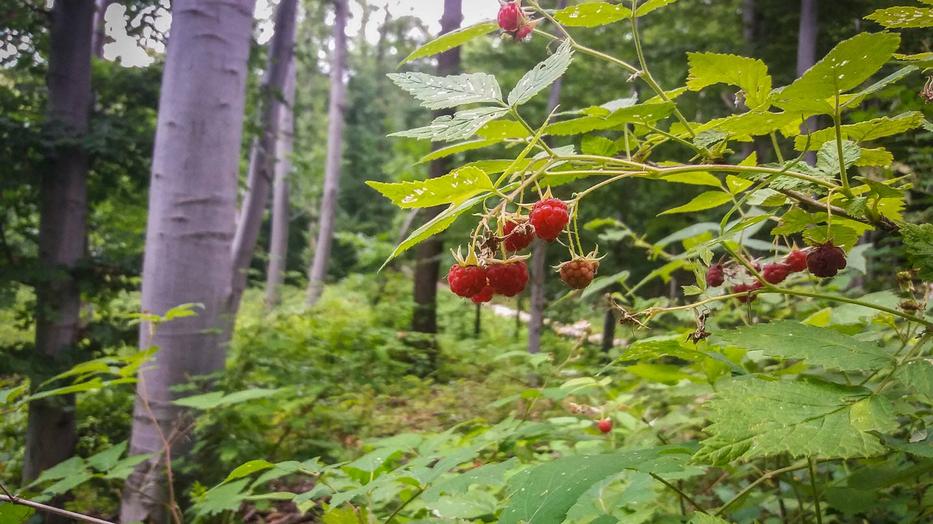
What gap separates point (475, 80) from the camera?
2.60 feet

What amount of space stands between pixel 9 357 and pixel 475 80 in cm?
381

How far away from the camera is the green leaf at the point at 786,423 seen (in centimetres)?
56

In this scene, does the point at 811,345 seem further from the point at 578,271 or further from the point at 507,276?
the point at 507,276

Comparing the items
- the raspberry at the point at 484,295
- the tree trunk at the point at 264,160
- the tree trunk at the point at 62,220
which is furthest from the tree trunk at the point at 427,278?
the raspberry at the point at 484,295

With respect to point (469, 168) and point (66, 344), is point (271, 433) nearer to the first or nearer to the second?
point (66, 344)

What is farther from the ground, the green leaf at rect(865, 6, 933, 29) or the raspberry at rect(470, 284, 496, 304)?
the green leaf at rect(865, 6, 933, 29)

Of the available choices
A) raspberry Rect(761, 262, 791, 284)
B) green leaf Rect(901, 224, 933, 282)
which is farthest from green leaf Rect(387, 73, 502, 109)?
raspberry Rect(761, 262, 791, 284)

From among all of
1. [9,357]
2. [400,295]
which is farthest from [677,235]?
→ [400,295]

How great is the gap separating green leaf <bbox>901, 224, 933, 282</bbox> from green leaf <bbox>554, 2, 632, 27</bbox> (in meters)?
0.52

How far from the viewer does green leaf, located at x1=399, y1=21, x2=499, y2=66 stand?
2.65 ft

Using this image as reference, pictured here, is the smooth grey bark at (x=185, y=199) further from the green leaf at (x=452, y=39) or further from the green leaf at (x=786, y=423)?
the green leaf at (x=786, y=423)

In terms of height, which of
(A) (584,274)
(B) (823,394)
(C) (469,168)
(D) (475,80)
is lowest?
(B) (823,394)

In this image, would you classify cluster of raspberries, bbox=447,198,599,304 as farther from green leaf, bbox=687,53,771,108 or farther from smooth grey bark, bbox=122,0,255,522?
smooth grey bark, bbox=122,0,255,522

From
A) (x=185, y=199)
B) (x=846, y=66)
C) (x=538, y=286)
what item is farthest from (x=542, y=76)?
(x=538, y=286)
